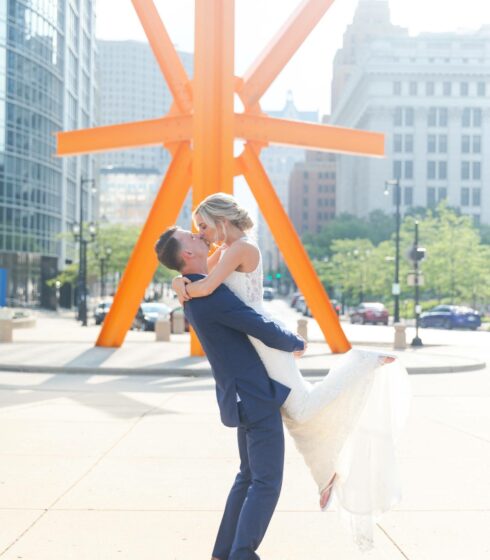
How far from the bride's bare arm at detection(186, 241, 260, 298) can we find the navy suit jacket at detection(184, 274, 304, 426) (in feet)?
0.20

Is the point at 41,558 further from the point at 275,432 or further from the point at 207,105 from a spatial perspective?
the point at 207,105

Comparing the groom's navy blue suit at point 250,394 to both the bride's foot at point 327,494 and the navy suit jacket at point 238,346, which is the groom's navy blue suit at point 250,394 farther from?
the bride's foot at point 327,494

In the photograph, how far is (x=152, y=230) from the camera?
1861cm

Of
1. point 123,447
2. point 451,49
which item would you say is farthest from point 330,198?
point 123,447

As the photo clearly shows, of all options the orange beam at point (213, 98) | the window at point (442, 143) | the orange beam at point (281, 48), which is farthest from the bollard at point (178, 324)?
the window at point (442, 143)

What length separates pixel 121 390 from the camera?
44.3ft

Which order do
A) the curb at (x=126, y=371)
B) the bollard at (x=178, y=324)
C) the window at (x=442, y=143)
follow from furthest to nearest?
the window at (x=442, y=143) → the bollard at (x=178, y=324) → the curb at (x=126, y=371)

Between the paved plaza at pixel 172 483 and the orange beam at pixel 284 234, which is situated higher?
the orange beam at pixel 284 234

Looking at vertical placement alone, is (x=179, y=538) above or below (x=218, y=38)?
below

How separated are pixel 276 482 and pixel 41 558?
1.43 metres

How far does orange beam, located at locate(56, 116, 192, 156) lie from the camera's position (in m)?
18.7

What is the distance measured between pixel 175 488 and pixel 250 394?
2573 millimetres

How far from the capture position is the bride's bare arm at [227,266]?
13.0ft

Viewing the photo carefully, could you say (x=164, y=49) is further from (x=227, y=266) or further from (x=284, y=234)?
(x=227, y=266)
